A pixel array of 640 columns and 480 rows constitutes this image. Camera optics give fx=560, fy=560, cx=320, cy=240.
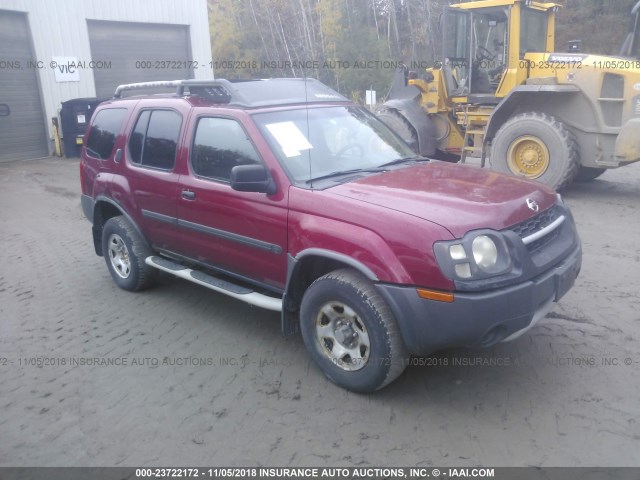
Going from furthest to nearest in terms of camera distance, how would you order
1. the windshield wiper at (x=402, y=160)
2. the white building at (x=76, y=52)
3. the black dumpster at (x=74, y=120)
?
the black dumpster at (x=74, y=120) < the white building at (x=76, y=52) < the windshield wiper at (x=402, y=160)

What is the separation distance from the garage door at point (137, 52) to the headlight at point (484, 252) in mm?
16484

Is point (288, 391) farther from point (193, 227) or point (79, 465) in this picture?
point (193, 227)

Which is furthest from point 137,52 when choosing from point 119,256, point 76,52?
point 119,256

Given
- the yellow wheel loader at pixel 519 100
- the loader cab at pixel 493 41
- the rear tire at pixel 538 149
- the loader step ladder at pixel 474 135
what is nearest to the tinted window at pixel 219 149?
the rear tire at pixel 538 149

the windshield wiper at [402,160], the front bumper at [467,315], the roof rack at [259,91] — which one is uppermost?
the roof rack at [259,91]

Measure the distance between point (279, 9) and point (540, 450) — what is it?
81.6 ft

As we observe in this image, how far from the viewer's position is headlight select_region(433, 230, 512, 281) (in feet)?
10.00

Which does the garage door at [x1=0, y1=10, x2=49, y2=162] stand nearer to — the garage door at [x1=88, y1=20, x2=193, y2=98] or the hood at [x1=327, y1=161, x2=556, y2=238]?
the garage door at [x1=88, y1=20, x2=193, y2=98]

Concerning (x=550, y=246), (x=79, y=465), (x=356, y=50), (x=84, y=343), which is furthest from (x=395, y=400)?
(x=356, y=50)

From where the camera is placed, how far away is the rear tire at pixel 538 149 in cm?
816

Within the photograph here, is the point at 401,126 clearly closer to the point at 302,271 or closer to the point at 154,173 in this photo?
the point at 154,173

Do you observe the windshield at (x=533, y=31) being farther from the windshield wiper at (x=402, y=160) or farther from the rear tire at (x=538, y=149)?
the windshield wiper at (x=402, y=160)

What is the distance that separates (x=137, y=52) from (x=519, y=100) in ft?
42.6

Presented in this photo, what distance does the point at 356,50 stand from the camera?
24.6m
